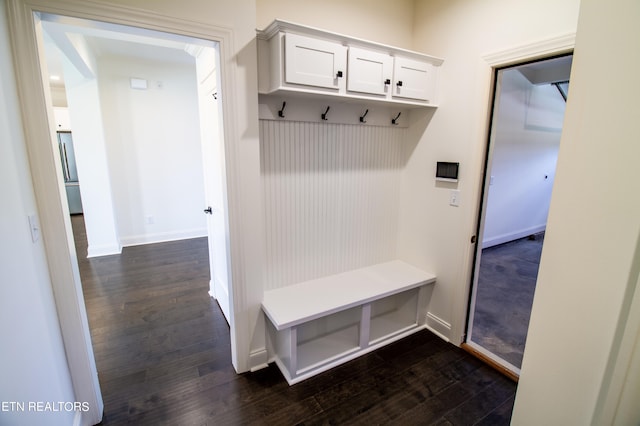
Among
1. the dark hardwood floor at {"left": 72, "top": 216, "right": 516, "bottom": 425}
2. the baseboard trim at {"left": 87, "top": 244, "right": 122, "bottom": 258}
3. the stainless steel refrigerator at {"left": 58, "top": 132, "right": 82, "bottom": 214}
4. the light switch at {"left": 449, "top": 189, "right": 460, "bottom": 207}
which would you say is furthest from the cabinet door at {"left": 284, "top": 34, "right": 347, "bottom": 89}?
the stainless steel refrigerator at {"left": 58, "top": 132, "right": 82, "bottom": 214}

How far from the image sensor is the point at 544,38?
69.4 inches

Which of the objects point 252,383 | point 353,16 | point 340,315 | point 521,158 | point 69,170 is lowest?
point 252,383

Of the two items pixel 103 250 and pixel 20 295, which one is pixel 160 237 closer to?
pixel 103 250

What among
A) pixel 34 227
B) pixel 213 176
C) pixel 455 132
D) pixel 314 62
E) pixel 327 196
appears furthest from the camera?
pixel 213 176

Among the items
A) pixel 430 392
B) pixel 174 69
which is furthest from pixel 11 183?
pixel 174 69

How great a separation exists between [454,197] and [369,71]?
117cm

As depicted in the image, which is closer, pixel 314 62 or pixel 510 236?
pixel 314 62

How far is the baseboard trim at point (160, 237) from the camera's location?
4.86 metres

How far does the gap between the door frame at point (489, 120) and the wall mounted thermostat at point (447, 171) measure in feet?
0.58

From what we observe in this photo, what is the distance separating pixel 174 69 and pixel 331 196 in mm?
4008

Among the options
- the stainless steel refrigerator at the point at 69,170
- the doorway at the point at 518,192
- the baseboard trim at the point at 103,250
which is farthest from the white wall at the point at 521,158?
the stainless steel refrigerator at the point at 69,170

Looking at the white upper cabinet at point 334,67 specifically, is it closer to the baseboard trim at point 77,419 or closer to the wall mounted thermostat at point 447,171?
the wall mounted thermostat at point 447,171

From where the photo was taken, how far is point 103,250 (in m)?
4.43

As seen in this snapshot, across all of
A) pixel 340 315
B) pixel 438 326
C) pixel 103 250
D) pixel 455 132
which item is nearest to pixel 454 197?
pixel 455 132
